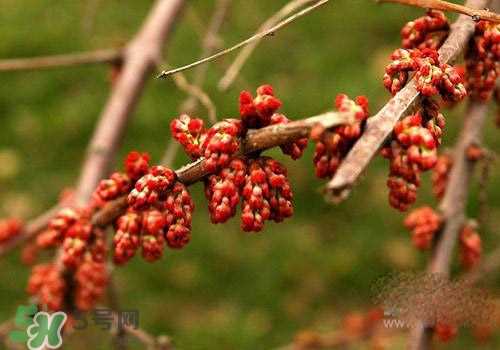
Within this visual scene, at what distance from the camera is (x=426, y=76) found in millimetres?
1122

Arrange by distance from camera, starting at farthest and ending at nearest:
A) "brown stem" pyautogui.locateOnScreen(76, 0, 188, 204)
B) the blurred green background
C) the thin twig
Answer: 1. the blurred green background
2. "brown stem" pyautogui.locateOnScreen(76, 0, 188, 204)
3. the thin twig

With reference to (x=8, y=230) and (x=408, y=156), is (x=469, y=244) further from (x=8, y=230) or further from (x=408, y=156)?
(x=8, y=230)

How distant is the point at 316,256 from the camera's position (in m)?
4.45

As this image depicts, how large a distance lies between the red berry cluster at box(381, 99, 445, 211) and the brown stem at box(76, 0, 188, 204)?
1347 mm

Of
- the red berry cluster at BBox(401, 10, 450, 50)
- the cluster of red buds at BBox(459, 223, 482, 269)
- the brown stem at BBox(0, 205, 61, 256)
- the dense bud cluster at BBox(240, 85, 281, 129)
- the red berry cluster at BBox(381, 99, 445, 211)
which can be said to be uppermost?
the brown stem at BBox(0, 205, 61, 256)

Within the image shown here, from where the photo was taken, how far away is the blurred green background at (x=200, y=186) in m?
4.23

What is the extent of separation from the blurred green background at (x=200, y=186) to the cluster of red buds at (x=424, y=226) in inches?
65.9

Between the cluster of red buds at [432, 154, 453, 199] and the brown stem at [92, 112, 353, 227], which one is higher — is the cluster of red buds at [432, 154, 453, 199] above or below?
above

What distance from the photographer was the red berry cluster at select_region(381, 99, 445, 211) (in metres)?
1.00

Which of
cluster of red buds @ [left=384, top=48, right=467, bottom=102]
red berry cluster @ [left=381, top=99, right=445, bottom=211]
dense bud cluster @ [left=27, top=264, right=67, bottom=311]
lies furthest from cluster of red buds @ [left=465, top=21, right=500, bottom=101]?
dense bud cluster @ [left=27, top=264, right=67, bottom=311]

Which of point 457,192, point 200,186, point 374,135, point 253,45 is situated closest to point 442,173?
point 457,192

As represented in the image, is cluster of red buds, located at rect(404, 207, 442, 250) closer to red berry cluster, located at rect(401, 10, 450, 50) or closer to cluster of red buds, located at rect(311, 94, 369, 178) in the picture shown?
red berry cluster, located at rect(401, 10, 450, 50)

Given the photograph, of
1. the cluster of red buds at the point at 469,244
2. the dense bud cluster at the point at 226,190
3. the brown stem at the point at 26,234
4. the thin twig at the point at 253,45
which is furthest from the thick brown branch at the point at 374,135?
the brown stem at the point at 26,234

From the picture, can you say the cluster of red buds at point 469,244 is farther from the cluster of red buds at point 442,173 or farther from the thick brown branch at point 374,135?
the thick brown branch at point 374,135
